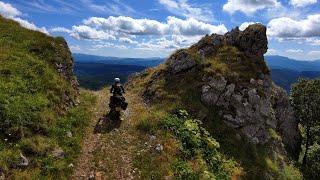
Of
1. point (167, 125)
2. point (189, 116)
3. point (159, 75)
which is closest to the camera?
point (167, 125)

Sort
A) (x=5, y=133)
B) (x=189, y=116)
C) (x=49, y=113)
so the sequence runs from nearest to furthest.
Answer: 1. (x=5, y=133)
2. (x=49, y=113)
3. (x=189, y=116)

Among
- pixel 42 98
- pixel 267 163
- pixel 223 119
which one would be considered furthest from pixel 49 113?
pixel 267 163

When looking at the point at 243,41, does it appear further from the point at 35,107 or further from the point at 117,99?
the point at 35,107

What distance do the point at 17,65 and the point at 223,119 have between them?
18676 millimetres

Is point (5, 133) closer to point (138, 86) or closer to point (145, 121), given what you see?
point (145, 121)

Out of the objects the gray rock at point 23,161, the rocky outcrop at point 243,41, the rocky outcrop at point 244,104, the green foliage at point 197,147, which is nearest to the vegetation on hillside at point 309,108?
the rocky outcrop at point 243,41

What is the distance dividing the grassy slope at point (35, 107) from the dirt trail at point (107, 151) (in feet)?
2.59

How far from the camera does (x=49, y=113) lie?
27.3 m

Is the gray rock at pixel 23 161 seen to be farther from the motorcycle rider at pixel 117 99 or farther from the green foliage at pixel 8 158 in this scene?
the motorcycle rider at pixel 117 99

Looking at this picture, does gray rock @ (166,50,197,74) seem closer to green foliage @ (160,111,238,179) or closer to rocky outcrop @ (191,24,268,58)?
rocky outcrop @ (191,24,268,58)

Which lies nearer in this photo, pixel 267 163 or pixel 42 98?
pixel 42 98

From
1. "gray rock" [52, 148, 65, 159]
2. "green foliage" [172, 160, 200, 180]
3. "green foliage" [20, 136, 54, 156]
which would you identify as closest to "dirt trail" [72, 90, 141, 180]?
"gray rock" [52, 148, 65, 159]

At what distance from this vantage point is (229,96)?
37.5 meters

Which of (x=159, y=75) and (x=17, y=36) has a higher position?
(x=17, y=36)
